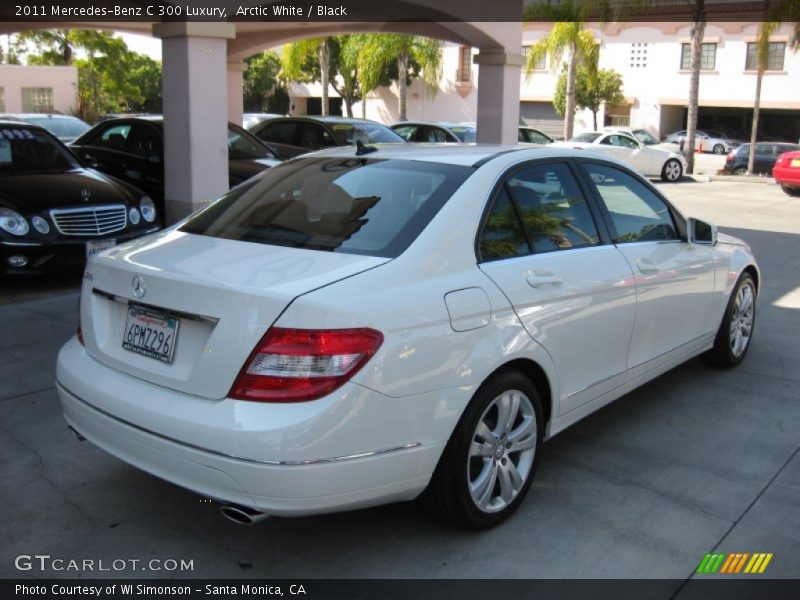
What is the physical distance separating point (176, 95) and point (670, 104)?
37.9m

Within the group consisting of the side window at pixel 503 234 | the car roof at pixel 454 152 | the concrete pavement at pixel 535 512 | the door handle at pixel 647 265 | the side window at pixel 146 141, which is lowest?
the concrete pavement at pixel 535 512

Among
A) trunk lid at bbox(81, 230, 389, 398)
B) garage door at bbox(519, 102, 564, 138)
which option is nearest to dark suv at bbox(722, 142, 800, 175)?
garage door at bbox(519, 102, 564, 138)

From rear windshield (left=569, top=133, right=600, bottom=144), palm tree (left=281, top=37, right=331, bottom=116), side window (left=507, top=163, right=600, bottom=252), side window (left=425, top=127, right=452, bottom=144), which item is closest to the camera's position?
side window (left=507, top=163, right=600, bottom=252)

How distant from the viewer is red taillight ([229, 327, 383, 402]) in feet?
9.70

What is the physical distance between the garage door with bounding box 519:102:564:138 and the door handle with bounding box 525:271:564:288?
142ft

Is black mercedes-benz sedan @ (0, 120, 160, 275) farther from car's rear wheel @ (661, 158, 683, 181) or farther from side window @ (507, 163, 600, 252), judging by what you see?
car's rear wheel @ (661, 158, 683, 181)

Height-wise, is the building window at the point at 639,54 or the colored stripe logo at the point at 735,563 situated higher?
the building window at the point at 639,54

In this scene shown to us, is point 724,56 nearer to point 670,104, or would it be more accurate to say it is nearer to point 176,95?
point 670,104

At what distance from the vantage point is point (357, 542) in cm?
356

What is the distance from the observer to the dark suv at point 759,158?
2645cm

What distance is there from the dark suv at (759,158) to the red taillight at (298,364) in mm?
26390

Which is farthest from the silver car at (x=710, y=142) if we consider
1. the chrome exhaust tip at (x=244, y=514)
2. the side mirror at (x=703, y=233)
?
the chrome exhaust tip at (x=244, y=514)

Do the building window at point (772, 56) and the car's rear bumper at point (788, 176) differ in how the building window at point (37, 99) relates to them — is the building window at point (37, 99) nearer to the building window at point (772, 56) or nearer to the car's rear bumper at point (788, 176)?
the building window at point (772, 56)

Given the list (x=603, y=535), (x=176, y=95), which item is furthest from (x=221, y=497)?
(x=176, y=95)
